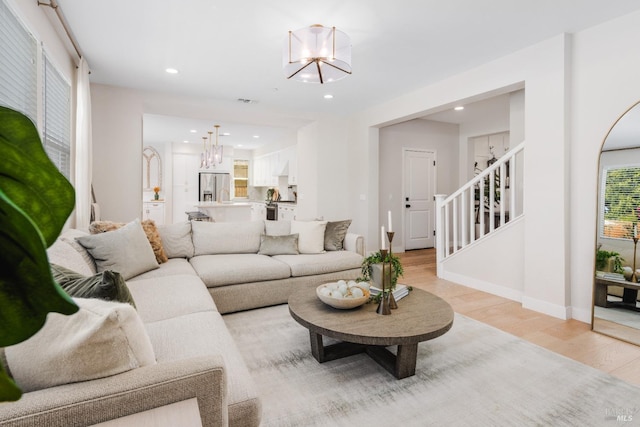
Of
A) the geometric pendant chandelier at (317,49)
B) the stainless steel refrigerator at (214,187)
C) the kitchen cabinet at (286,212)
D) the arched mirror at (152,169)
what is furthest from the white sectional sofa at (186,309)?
the arched mirror at (152,169)

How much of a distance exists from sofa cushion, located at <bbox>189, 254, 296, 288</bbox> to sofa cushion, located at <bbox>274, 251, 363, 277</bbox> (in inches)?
3.8

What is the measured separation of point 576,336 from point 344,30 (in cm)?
311

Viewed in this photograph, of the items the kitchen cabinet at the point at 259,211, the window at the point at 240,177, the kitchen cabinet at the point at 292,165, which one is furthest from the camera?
the window at the point at 240,177

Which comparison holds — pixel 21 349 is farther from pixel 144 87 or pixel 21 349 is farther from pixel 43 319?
pixel 144 87

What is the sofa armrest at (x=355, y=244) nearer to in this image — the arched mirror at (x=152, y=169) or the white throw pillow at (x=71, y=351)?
the white throw pillow at (x=71, y=351)

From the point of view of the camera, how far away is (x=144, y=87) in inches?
181

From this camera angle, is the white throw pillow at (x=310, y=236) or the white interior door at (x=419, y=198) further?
the white interior door at (x=419, y=198)

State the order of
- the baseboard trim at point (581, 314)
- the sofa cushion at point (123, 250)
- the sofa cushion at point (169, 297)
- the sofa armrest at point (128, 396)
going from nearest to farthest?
the sofa armrest at point (128, 396) → the sofa cushion at point (169, 297) → the sofa cushion at point (123, 250) → the baseboard trim at point (581, 314)

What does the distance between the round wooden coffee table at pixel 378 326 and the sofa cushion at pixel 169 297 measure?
0.60 meters

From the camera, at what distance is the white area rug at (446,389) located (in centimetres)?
171

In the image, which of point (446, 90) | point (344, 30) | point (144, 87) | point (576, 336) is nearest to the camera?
point (576, 336)

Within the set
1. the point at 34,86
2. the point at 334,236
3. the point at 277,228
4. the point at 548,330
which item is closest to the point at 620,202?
the point at 548,330

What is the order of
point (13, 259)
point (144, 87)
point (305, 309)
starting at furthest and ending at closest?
point (144, 87)
point (305, 309)
point (13, 259)

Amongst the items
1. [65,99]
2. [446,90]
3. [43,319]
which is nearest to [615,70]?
[446,90]
